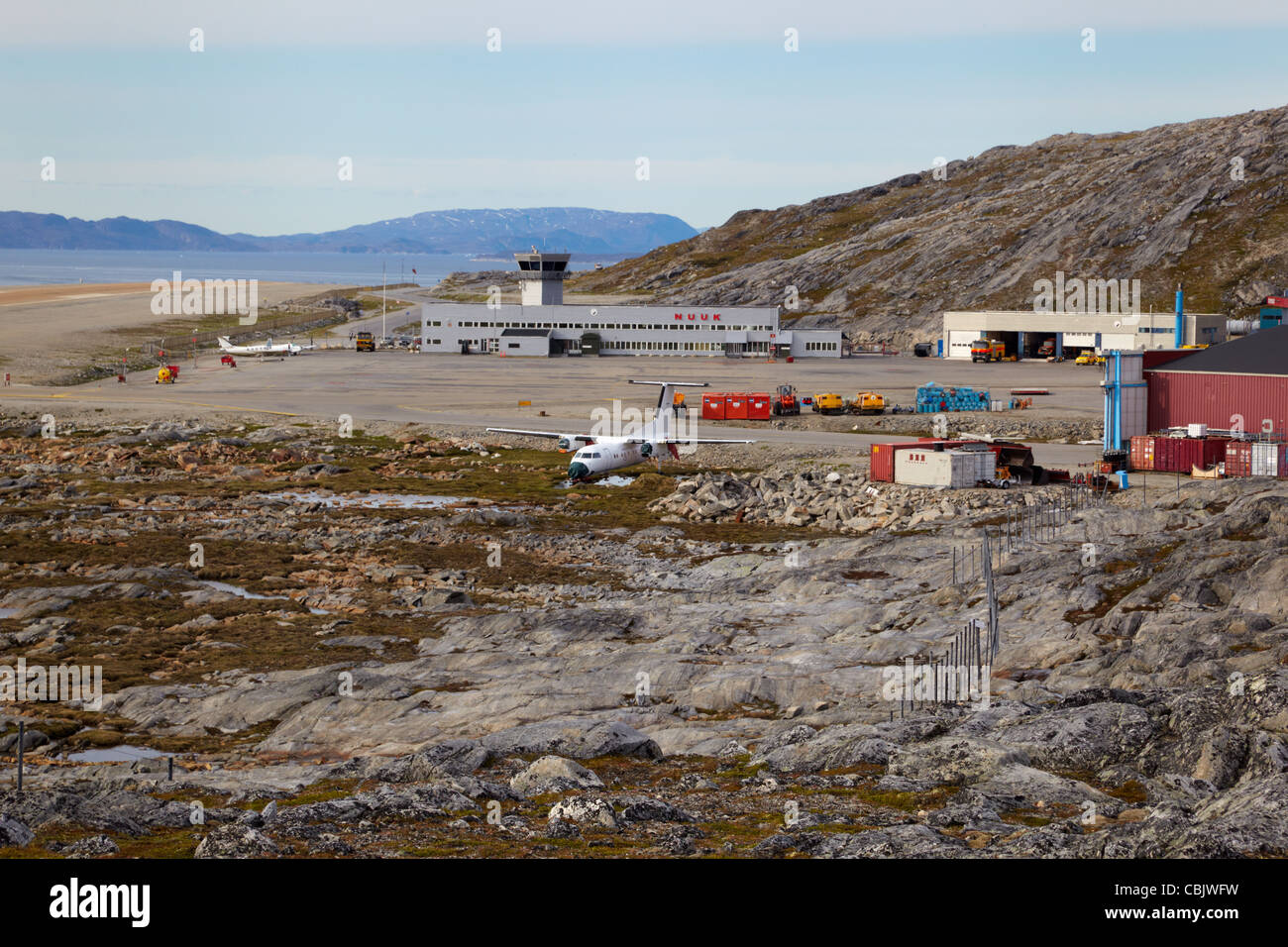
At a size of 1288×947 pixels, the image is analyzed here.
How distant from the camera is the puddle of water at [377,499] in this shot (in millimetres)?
71500

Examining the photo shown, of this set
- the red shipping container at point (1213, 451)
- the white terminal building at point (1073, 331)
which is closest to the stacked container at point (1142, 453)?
the red shipping container at point (1213, 451)

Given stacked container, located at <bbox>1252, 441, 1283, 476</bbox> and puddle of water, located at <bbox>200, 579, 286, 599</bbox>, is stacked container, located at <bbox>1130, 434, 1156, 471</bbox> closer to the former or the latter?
stacked container, located at <bbox>1252, 441, 1283, 476</bbox>

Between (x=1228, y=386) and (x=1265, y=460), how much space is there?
400 inches

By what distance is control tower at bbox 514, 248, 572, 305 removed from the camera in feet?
563

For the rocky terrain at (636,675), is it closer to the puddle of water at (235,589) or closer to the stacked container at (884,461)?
the puddle of water at (235,589)

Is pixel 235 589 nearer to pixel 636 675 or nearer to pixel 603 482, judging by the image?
pixel 636 675

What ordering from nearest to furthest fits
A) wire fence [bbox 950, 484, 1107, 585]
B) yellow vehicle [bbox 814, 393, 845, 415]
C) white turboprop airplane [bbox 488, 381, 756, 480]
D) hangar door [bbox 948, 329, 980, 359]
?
wire fence [bbox 950, 484, 1107, 585] < white turboprop airplane [bbox 488, 381, 756, 480] < yellow vehicle [bbox 814, 393, 845, 415] < hangar door [bbox 948, 329, 980, 359]

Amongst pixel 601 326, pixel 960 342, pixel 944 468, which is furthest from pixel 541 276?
pixel 944 468

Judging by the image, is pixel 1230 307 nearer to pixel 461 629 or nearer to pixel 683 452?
pixel 683 452

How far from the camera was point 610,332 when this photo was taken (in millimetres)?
167500

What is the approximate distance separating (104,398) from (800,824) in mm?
106649

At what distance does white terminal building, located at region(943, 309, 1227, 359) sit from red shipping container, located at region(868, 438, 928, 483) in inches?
3045

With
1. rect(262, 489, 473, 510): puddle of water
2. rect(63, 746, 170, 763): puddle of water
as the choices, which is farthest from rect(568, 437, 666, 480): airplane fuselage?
rect(63, 746, 170, 763): puddle of water

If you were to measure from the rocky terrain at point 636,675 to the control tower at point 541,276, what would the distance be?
101083mm
